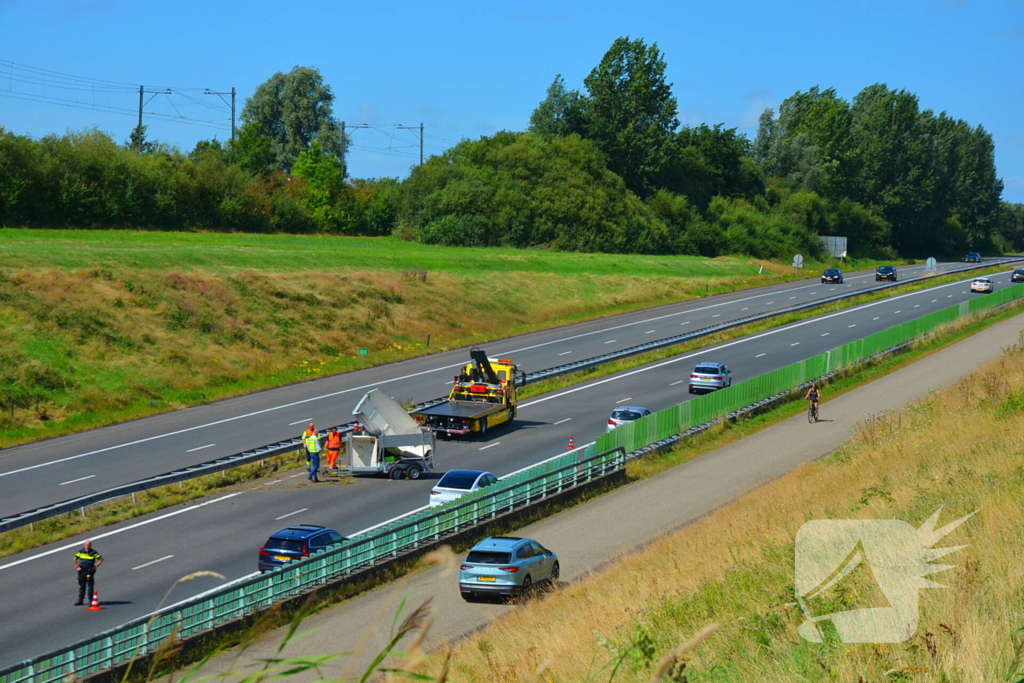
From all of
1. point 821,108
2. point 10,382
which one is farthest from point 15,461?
point 821,108

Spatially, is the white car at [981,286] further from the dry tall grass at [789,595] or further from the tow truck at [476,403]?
the dry tall grass at [789,595]

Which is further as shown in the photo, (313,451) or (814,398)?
(814,398)

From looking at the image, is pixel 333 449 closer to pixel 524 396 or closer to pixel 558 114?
pixel 524 396

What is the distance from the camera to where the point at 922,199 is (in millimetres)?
147375

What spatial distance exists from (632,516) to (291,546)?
10.1 metres

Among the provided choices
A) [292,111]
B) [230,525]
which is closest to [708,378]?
[230,525]

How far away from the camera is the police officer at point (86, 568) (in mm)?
Answer: 19375

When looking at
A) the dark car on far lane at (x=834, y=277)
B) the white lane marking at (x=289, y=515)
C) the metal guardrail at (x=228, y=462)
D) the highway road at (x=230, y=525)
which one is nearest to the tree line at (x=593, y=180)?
the dark car on far lane at (x=834, y=277)

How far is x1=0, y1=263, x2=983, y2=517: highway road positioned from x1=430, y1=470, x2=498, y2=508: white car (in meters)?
9.81

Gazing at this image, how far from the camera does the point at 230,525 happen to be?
2628cm

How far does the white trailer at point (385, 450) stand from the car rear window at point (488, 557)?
12.5 metres

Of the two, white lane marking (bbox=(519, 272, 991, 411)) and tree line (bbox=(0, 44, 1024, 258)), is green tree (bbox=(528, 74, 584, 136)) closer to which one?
tree line (bbox=(0, 44, 1024, 258))

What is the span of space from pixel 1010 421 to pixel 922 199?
440 feet

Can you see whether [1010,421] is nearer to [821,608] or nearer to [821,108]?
[821,608]
